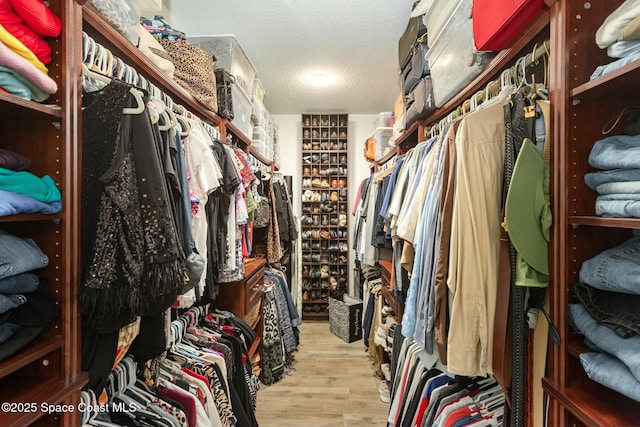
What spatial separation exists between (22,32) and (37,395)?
827 millimetres

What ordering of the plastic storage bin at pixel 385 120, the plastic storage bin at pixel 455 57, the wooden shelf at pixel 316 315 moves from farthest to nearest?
the wooden shelf at pixel 316 315
the plastic storage bin at pixel 385 120
the plastic storage bin at pixel 455 57

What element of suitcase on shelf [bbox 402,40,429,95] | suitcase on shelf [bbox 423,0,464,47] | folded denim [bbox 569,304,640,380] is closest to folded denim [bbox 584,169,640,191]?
folded denim [bbox 569,304,640,380]

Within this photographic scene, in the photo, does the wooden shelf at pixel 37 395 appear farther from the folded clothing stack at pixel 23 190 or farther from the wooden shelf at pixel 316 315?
the wooden shelf at pixel 316 315

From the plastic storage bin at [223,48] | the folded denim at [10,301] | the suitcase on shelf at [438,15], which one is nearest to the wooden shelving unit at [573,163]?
the suitcase on shelf at [438,15]

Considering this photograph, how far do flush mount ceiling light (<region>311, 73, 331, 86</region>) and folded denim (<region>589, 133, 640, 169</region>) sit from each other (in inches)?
104

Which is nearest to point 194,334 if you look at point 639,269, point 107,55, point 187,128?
point 187,128

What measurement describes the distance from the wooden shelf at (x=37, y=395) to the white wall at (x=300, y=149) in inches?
139

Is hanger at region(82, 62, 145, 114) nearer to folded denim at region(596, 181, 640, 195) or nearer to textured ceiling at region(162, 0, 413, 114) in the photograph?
folded denim at region(596, 181, 640, 195)

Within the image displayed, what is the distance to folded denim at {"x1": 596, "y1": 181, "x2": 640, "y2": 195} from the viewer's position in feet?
2.14

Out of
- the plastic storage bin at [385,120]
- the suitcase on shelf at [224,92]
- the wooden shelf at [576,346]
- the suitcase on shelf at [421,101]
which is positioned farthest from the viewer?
the plastic storage bin at [385,120]

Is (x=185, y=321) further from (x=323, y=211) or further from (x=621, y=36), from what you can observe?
(x=323, y=211)

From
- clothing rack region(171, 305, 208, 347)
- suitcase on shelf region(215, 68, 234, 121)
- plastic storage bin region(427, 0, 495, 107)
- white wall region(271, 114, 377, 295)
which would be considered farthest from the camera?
white wall region(271, 114, 377, 295)

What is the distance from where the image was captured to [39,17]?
73 cm

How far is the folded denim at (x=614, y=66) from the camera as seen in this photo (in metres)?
0.66
